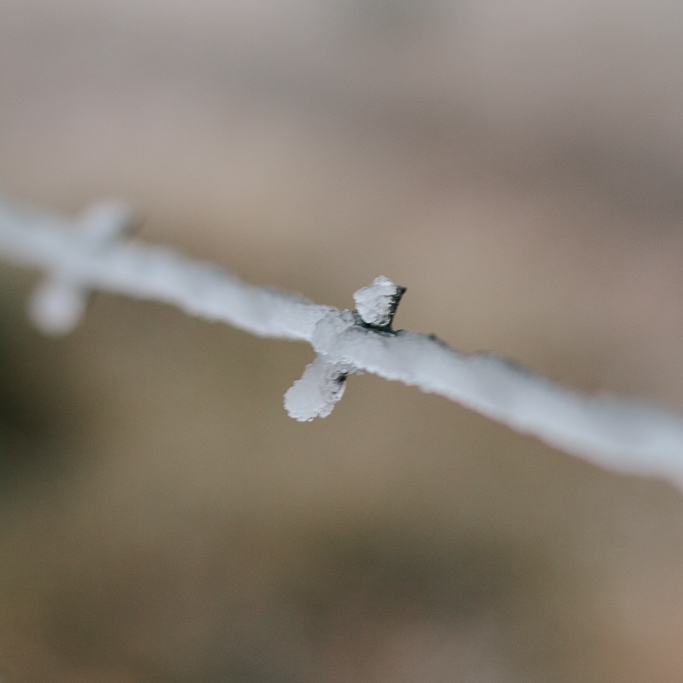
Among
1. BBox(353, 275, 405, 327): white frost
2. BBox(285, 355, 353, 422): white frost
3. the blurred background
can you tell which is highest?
the blurred background

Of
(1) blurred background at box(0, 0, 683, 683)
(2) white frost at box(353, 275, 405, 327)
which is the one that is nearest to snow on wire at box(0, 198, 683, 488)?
(2) white frost at box(353, 275, 405, 327)

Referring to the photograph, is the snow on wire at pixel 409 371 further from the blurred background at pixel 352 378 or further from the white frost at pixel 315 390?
the blurred background at pixel 352 378

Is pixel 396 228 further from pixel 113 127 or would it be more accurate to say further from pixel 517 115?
pixel 113 127

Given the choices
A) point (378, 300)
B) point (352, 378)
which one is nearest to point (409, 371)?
point (378, 300)

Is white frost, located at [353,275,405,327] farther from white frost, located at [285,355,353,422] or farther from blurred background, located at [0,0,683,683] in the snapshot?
blurred background, located at [0,0,683,683]

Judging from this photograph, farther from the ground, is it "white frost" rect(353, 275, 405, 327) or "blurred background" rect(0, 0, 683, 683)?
"blurred background" rect(0, 0, 683, 683)

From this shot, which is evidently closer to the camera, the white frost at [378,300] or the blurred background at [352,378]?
the white frost at [378,300]

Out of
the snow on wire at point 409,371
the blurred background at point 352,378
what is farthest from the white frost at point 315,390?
the blurred background at point 352,378
